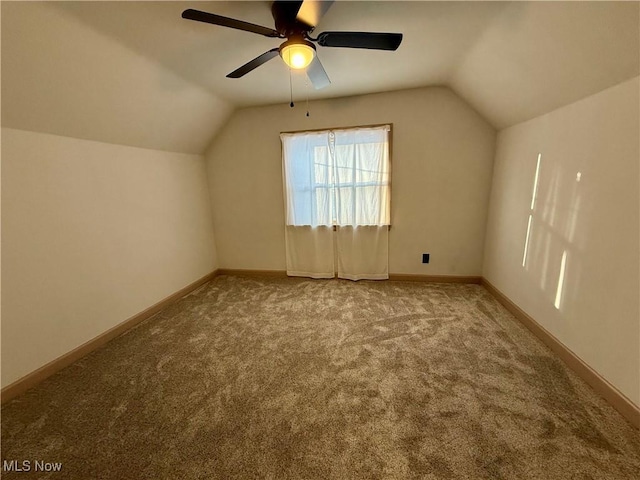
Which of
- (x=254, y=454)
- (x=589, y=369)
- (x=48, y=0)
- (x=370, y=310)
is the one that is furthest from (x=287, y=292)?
(x=48, y=0)

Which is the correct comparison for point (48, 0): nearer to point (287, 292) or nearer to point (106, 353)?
point (106, 353)

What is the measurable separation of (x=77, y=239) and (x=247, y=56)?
2007 millimetres

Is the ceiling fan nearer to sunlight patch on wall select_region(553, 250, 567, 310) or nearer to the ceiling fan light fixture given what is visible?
the ceiling fan light fixture

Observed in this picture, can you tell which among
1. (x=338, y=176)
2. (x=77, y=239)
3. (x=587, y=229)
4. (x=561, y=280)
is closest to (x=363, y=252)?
(x=338, y=176)

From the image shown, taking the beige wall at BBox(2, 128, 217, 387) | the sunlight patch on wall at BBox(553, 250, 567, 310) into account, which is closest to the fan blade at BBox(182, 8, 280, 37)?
the beige wall at BBox(2, 128, 217, 387)

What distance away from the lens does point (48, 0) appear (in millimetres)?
1308

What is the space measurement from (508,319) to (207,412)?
2597mm

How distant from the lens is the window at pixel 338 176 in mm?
3123

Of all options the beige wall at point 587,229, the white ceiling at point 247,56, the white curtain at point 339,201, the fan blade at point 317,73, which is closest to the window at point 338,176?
the white curtain at point 339,201

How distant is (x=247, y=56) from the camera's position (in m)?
2.11

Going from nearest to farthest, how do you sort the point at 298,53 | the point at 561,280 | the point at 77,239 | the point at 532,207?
the point at 298,53 < the point at 561,280 < the point at 77,239 < the point at 532,207

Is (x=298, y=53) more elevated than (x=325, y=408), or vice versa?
(x=298, y=53)

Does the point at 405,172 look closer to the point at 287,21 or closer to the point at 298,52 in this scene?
the point at 298,52

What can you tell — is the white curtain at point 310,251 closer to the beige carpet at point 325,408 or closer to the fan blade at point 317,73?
the beige carpet at point 325,408
